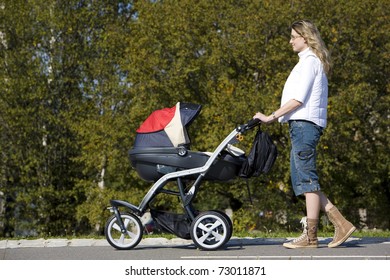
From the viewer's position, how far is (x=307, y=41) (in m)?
7.36

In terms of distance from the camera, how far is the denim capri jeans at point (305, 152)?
7.20 metres

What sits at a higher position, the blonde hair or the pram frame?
the blonde hair

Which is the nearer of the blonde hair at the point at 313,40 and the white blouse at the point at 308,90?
the white blouse at the point at 308,90

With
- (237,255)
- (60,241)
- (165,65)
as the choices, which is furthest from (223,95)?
(237,255)

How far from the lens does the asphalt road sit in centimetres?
680

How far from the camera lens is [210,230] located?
7375 millimetres

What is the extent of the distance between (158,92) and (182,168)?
712 inches

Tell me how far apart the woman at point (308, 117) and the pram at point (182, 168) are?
38 cm

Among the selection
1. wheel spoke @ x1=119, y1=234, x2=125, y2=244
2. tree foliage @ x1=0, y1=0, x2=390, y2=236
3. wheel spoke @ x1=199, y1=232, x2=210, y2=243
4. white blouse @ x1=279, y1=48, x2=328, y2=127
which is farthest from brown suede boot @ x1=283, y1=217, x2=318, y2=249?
tree foliage @ x1=0, y1=0, x2=390, y2=236

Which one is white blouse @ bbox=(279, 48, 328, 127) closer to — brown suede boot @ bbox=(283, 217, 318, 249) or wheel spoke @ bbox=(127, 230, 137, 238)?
brown suede boot @ bbox=(283, 217, 318, 249)

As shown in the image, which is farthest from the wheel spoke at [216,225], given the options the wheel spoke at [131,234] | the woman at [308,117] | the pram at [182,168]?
the wheel spoke at [131,234]

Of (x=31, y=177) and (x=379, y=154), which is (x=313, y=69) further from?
(x=31, y=177)

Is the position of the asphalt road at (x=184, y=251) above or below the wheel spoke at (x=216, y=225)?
below

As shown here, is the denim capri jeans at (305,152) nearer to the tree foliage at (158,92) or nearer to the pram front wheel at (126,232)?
the pram front wheel at (126,232)
